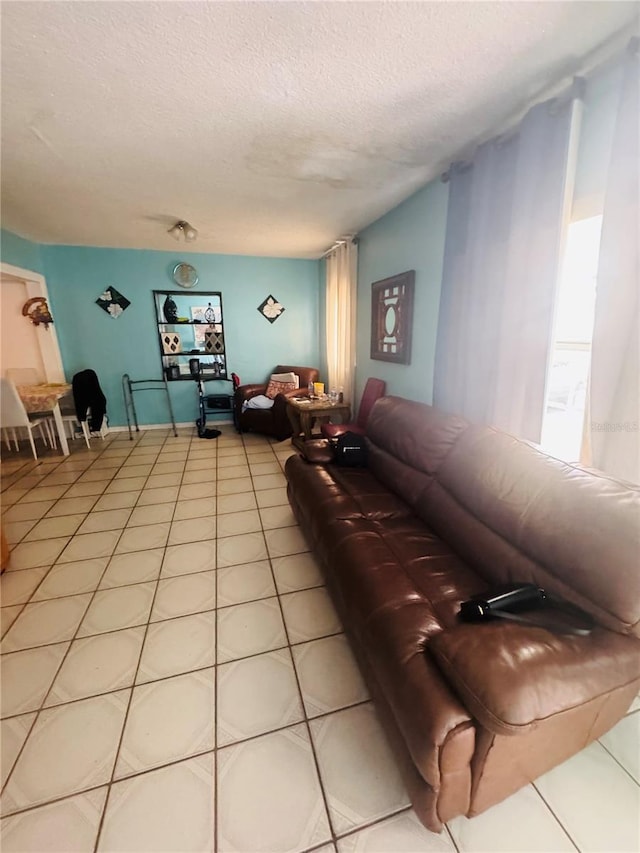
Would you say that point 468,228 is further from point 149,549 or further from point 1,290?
point 1,290

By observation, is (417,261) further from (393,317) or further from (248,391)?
(248,391)

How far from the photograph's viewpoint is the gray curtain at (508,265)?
152 cm

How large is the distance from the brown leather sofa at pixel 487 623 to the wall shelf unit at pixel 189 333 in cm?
373

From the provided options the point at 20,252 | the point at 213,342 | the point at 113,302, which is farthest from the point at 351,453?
the point at 20,252

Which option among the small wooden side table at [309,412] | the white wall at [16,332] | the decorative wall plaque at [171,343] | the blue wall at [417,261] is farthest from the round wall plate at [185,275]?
the blue wall at [417,261]

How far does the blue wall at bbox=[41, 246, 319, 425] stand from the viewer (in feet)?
14.0

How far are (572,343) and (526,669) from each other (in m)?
1.49

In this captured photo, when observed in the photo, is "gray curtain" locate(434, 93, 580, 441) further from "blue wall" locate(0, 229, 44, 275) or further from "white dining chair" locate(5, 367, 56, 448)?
"white dining chair" locate(5, 367, 56, 448)

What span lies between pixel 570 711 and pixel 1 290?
569cm

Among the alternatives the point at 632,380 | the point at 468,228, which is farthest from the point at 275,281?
the point at 632,380

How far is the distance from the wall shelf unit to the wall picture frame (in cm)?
245

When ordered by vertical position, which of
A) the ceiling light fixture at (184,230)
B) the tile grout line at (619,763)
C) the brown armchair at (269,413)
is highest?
the ceiling light fixture at (184,230)

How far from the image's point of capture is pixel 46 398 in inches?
144

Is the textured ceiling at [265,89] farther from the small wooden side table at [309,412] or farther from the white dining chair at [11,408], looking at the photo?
the small wooden side table at [309,412]
